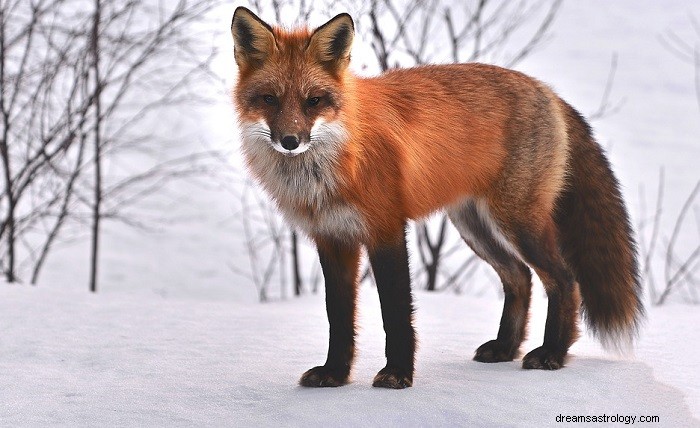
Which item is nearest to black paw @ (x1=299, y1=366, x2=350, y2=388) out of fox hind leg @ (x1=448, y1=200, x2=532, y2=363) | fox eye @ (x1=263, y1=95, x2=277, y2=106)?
fox hind leg @ (x1=448, y1=200, x2=532, y2=363)

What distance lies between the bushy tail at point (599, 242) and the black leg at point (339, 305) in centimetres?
126

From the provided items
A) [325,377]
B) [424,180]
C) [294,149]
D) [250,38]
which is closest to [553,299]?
[424,180]

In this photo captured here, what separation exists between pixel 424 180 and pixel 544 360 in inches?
40.6

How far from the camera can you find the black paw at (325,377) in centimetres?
366

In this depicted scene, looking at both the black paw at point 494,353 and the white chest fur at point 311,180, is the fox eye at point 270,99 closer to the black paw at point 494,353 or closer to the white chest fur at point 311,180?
the white chest fur at point 311,180

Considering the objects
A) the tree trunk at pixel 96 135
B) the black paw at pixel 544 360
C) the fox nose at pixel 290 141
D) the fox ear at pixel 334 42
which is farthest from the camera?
the tree trunk at pixel 96 135

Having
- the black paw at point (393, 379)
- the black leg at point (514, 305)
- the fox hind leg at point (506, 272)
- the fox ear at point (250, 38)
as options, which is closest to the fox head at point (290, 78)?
the fox ear at point (250, 38)

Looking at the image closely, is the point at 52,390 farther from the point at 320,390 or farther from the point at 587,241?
the point at 587,241

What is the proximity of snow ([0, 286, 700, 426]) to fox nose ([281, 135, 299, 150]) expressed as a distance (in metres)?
1.00

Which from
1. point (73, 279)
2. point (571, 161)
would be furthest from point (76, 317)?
point (73, 279)

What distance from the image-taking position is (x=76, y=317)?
5.11m

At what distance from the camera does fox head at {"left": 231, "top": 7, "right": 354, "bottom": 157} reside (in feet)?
10.8

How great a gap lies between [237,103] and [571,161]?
180cm

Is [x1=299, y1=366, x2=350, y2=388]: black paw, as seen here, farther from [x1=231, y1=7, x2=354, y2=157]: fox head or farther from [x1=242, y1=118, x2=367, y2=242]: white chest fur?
[x1=231, y1=7, x2=354, y2=157]: fox head
